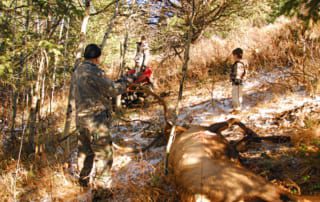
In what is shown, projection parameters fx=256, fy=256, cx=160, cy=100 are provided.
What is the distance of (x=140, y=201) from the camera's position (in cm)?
265

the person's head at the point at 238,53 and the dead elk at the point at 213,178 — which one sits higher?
the person's head at the point at 238,53

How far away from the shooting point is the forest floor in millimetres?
2779

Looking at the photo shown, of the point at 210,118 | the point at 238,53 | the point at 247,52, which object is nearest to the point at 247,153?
the point at 210,118

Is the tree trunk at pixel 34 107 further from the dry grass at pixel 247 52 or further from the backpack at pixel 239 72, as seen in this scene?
the dry grass at pixel 247 52

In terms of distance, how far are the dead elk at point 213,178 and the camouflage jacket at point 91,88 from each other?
119 cm

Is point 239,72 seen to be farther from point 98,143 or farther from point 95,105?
point 98,143

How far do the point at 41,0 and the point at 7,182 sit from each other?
8.87 feet

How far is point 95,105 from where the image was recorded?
11.0ft

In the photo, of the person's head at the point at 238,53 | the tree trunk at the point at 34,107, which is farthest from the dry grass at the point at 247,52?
the tree trunk at the point at 34,107

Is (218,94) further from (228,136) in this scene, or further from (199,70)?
(228,136)

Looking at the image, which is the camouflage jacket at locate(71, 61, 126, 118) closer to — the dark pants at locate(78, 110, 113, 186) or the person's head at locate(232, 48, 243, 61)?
the dark pants at locate(78, 110, 113, 186)

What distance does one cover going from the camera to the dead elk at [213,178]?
6.27ft

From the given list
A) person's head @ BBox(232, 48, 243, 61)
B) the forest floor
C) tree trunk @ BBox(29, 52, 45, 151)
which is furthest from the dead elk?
person's head @ BBox(232, 48, 243, 61)

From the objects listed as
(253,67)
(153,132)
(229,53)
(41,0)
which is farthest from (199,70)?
(41,0)
